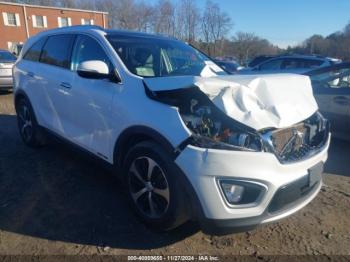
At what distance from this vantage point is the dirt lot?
2.72 meters

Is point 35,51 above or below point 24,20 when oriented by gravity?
below

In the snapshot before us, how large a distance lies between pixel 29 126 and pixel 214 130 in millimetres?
3772

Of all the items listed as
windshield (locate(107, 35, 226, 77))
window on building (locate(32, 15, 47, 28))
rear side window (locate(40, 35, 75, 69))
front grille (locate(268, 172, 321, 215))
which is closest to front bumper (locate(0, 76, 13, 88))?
rear side window (locate(40, 35, 75, 69))

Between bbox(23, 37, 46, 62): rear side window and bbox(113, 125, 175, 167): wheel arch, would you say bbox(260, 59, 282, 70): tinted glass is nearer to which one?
bbox(23, 37, 46, 62): rear side window

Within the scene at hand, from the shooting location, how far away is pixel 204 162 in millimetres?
2262

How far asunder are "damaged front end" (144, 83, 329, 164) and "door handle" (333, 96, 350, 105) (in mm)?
2268

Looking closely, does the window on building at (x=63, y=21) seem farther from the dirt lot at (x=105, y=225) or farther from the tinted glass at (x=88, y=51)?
the tinted glass at (x=88, y=51)

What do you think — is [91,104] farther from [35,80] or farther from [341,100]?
[341,100]

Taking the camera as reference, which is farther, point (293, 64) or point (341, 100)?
point (293, 64)

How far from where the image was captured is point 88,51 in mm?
3607

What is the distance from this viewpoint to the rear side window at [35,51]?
15.5 ft

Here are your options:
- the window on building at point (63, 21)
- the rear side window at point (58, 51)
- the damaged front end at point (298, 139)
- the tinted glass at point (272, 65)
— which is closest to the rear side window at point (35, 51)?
the rear side window at point (58, 51)

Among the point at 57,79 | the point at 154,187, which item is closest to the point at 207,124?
the point at 154,187

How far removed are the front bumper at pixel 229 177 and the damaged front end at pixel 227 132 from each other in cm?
6
